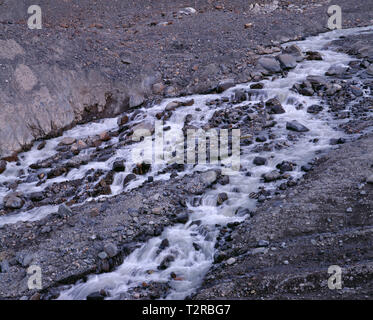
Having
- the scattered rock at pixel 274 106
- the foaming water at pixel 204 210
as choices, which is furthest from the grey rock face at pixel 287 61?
the scattered rock at pixel 274 106

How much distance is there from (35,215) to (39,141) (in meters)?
2.81

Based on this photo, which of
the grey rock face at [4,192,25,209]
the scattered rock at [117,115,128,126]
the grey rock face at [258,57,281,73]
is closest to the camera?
the grey rock face at [4,192,25,209]

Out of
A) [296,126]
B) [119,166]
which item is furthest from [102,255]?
[296,126]

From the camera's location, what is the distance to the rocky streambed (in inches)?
197

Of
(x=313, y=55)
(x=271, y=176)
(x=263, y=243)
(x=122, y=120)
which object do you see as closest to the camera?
(x=263, y=243)

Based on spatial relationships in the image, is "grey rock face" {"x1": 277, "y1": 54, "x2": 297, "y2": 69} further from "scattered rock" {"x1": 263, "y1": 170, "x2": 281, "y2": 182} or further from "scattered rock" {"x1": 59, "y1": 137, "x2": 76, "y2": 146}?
"scattered rock" {"x1": 59, "y1": 137, "x2": 76, "y2": 146}

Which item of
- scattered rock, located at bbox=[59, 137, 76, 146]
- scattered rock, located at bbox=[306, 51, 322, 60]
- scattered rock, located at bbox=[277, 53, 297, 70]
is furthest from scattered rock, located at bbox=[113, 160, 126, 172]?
scattered rock, located at bbox=[306, 51, 322, 60]

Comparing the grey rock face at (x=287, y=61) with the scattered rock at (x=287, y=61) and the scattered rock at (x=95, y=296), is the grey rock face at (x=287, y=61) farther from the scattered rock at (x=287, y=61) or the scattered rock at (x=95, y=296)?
the scattered rock at (x=95, y=296)

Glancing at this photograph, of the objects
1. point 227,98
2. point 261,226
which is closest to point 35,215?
A: point 261,226

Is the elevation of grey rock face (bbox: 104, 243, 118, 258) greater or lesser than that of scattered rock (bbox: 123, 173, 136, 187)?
lesser

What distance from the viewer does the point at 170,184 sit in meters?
6.56

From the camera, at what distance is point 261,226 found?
527 cm

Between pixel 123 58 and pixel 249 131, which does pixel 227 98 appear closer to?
pixel 249 131

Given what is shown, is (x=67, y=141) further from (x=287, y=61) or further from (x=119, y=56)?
(x=287, y=61)
